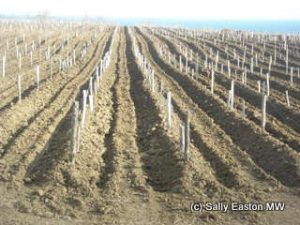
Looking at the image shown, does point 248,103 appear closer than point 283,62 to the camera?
Yes

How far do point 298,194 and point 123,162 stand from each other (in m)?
3.52

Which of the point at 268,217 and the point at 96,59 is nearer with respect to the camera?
the point at 268,217

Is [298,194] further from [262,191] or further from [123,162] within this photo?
[123,162]

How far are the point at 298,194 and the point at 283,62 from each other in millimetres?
25426

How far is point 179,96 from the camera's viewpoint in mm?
20719

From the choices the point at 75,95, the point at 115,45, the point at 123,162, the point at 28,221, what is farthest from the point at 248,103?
the point at 115,45

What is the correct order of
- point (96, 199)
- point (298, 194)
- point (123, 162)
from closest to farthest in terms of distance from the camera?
point (96, 199), point (298, 194), point (123, 162)

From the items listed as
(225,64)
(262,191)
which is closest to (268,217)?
(262,191)

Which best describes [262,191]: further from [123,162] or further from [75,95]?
[75,95]

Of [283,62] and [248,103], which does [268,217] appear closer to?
[248,103]

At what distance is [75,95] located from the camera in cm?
2031

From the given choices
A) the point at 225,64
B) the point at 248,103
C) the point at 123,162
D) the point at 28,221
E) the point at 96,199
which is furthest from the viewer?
the point at 225,64

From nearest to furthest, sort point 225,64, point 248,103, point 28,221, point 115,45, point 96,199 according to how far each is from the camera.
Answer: point 28,221, point 96,199, point 248,103, point 225,64, point 115,45

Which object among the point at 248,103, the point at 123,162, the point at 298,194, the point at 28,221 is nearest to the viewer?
the point at 28,221
